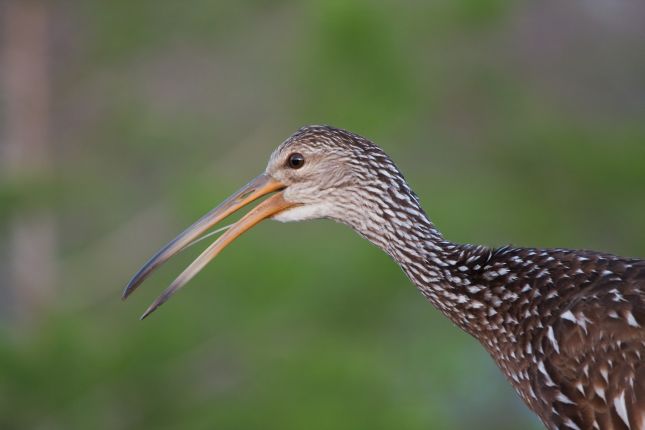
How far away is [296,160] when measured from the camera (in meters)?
5.12

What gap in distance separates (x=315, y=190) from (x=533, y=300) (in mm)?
998

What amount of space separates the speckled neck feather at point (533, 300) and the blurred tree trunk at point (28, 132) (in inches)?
333

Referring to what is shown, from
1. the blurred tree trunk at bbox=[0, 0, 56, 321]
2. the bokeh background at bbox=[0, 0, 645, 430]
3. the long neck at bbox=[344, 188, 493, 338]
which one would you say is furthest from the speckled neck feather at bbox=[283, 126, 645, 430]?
the blurred tree trunk at bbox=[0, 0, 56, 321]

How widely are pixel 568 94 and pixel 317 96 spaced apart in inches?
359

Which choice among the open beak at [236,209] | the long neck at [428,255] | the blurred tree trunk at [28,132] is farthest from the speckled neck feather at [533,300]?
the blurred tree trunk at [28,132]

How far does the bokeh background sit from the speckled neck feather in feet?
19.3

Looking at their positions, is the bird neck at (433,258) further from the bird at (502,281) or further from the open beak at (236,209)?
the open beak at (236,209)

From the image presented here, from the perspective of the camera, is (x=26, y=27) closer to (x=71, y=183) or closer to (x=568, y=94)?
(x=71, y=183)

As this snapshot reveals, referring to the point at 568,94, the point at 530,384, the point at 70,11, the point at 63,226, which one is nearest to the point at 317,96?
the point at 70,11

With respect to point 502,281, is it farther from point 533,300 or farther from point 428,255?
point 428,255

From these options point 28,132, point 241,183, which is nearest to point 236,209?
point 241,183

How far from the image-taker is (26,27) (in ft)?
43.9

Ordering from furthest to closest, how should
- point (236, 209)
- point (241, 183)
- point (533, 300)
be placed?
1. point (241, 183)
2. point (236, 209)
3. point (533, 300)

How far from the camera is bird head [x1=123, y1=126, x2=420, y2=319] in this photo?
16.6ft
